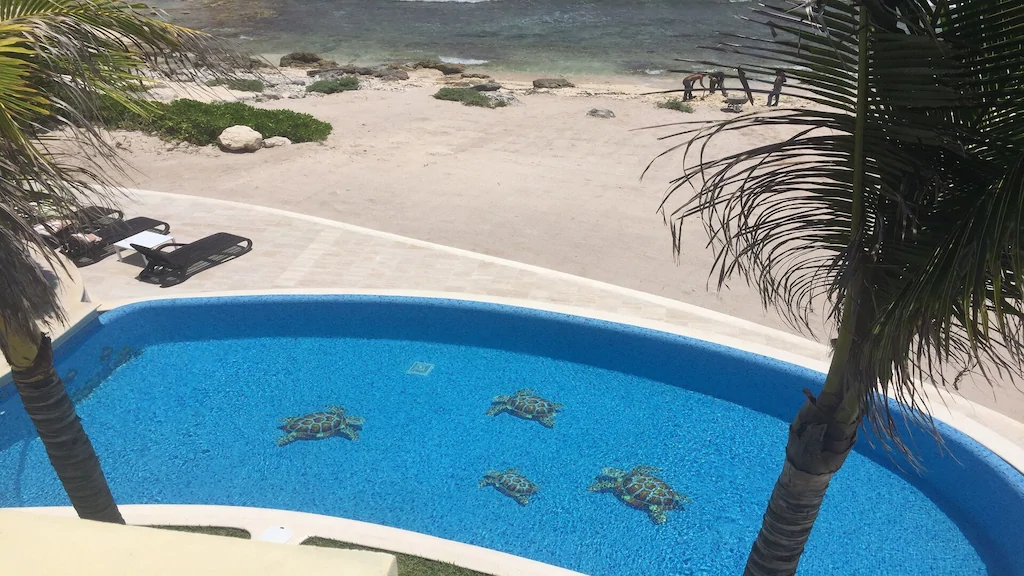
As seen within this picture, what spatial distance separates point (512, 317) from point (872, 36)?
7098 mm

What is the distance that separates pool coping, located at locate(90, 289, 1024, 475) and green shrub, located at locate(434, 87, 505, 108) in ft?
46.3

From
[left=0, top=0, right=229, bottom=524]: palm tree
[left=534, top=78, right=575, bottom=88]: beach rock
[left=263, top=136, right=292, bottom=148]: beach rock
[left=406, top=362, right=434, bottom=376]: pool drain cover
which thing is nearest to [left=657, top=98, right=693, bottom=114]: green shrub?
[left=534, top=78, right=575, bottom=88]: beach rock

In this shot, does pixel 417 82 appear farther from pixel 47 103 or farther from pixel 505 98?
pixel 47 103

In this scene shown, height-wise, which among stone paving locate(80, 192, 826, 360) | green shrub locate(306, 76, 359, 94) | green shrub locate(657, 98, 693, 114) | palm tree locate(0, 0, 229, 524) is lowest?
stone paving locate(80, 192, 826, 360)

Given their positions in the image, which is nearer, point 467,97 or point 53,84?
point 53,84

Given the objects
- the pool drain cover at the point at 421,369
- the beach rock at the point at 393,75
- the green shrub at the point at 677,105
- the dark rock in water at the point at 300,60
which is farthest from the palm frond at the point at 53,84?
the dark rock in water at the point at 300,60

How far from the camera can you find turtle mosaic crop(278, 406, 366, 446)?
7844mm

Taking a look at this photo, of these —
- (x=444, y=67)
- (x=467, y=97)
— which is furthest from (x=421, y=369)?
(x=444, y=67)

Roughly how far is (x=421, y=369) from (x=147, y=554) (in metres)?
6.21

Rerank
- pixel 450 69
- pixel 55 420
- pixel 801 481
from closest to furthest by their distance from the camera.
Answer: pixel 801 481
pixel 55 420
pixel 450 69

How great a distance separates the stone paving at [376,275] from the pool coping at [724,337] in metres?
0.14

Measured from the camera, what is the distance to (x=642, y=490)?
704cm

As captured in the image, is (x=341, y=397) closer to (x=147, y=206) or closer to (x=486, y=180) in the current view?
(x=147, y=206)

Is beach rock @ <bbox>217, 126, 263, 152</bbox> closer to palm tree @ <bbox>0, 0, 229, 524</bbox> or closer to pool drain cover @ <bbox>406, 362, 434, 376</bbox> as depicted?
pool drain cover @ <bbox>406, 362, 434, 376</bbox>
